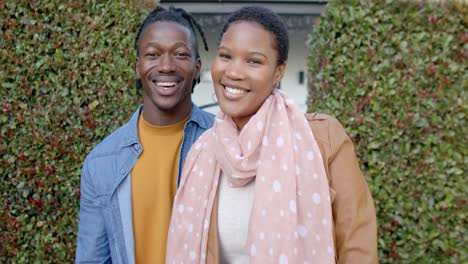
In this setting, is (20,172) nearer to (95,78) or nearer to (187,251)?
(95,78)

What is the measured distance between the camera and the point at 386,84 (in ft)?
11.4

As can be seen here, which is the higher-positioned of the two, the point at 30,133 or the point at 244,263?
the point at 30,133

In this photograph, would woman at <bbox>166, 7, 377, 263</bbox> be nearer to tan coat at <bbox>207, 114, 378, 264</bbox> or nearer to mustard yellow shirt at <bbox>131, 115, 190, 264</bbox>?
tan coat at <bbox>207, 114, 378, 264</bbox>

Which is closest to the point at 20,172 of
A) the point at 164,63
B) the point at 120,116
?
the point at 120,116

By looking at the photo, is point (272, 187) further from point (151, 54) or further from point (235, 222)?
point (151, 54)

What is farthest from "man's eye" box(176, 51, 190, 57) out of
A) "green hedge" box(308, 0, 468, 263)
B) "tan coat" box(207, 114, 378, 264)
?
"green hedge" box(308, 0, 468, 263)

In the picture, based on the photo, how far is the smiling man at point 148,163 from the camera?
2.29 m

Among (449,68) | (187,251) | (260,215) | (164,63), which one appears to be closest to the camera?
(260,215)

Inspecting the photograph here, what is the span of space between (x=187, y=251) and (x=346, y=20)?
223cm

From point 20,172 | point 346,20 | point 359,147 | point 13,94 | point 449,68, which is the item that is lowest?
point 20,172

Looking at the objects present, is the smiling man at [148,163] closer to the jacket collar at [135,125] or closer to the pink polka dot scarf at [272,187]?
the jacket collar at [135,125]

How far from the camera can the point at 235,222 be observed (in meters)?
1.92

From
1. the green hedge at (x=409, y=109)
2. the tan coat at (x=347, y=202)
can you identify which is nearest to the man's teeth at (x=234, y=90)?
the tan coat at (x=347, y=202)

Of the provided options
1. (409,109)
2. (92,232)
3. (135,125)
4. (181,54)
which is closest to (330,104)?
(409,109)
